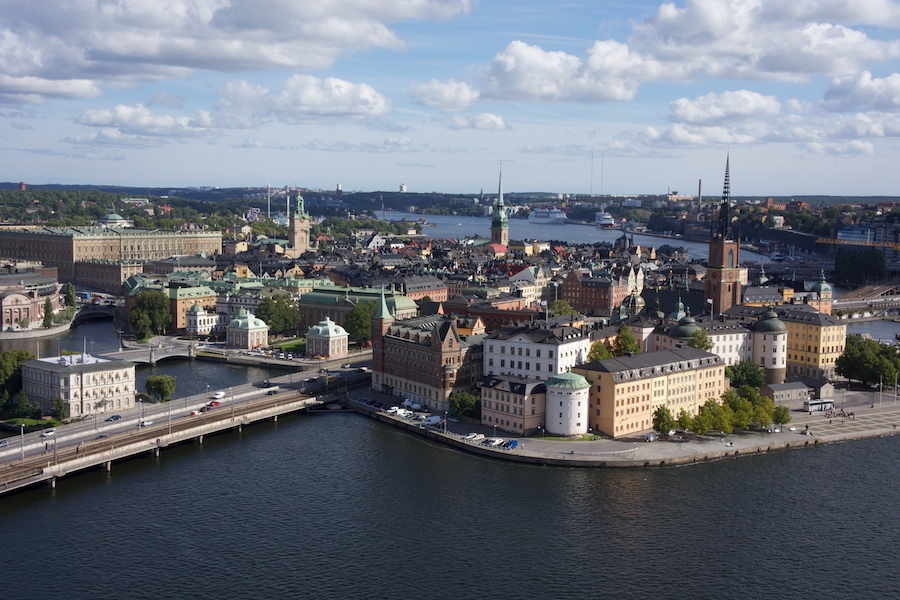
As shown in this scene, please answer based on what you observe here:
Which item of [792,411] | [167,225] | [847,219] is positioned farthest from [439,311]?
[847,219]

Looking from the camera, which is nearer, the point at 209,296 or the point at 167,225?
the point at 209,296

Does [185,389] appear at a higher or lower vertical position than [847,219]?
lower

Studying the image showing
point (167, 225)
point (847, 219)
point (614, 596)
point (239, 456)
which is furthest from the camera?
point (847, 219)

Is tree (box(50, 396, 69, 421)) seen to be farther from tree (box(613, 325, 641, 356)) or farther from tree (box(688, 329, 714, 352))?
tree (box(688, 329, 714, 352))

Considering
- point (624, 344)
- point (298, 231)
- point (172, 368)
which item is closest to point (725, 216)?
point (624, 344)

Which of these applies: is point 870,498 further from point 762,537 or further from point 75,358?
point 75,358

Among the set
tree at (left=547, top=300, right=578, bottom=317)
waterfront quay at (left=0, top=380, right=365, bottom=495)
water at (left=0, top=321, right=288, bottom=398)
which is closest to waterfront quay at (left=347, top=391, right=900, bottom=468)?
waterfront quay at (left=0, top=380, right=365, bottom=495)

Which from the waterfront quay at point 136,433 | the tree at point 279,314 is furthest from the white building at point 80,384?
the tree at point 279,314
